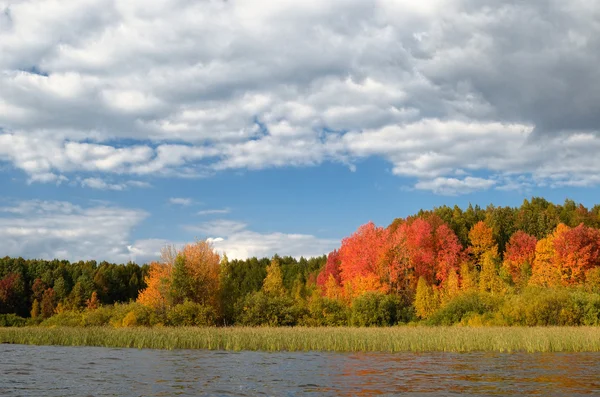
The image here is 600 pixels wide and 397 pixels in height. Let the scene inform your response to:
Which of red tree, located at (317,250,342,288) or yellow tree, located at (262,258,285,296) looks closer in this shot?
yellow tree, located at (262,258,285,296)

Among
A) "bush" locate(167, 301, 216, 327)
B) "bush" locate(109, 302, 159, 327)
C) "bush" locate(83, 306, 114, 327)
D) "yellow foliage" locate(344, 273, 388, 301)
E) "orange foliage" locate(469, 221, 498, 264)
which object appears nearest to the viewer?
"bush" locate(167, 301, 216, 327)

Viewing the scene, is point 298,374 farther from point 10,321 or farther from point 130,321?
point 10,321

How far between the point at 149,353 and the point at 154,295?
1350 inches

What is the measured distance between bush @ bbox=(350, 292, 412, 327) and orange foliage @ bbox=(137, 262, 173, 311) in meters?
21.4

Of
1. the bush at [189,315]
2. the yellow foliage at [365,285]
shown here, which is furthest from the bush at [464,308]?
the bush at [189,315]

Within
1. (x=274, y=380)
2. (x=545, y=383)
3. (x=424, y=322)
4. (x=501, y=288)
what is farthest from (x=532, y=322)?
(x=274, y=380)

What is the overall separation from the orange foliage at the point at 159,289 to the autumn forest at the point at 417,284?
19cm

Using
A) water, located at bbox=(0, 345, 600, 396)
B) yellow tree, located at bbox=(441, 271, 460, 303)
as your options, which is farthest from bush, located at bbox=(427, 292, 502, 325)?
water, located at bbox=(0, 345, 600, 396)

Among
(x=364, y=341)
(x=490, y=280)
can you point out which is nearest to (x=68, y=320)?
(x=364, y=341)

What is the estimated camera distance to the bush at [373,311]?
213ft

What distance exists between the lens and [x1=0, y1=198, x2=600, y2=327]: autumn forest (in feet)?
194

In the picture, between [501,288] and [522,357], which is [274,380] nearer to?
[522,357]

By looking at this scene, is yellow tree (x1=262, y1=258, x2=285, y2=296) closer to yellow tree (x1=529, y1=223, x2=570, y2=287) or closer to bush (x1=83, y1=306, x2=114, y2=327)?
bush (x1=83, y1=306, x2=114, y2=327)

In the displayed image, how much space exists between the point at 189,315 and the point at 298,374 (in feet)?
120
